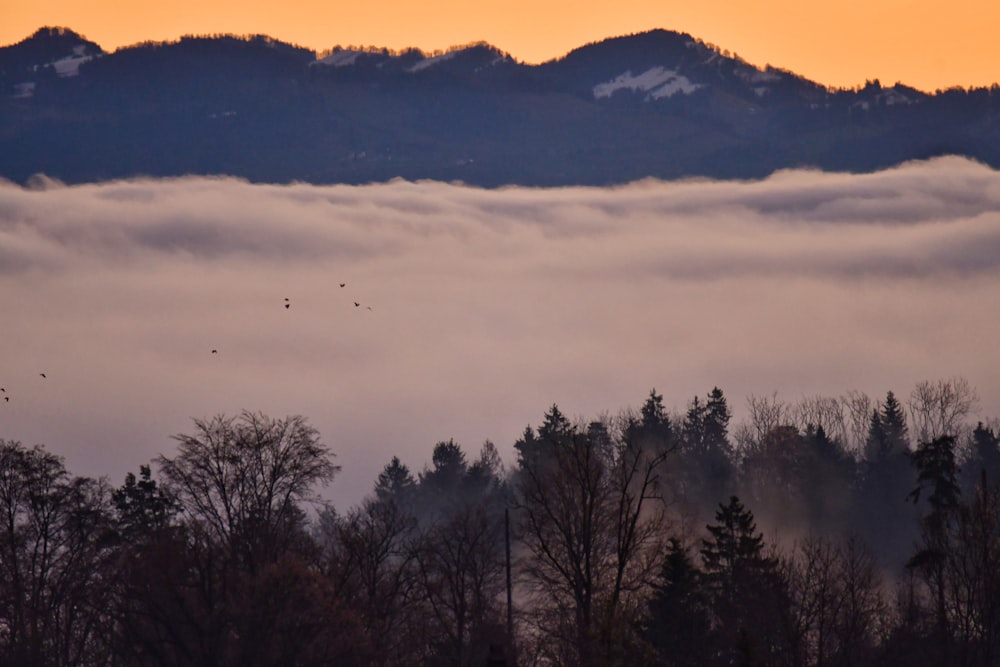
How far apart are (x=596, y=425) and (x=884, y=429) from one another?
26218mm

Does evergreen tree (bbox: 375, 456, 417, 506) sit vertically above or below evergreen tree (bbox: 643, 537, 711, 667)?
above

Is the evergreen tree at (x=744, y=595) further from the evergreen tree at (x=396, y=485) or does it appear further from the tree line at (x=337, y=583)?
the evergreen tree at (x=396, y=485)

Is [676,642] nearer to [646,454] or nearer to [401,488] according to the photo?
[646,454]

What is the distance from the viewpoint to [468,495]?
141 metres

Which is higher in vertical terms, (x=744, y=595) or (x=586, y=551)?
(x=744, y=595)

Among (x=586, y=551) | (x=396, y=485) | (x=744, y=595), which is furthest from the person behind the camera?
(x=396, y=485)

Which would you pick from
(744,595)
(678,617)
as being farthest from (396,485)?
(678,617)

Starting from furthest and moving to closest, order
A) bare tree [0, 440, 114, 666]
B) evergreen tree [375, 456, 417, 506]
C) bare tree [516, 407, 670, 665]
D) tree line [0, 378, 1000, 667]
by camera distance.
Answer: evergreen tree [375, 456, 417, 506], bare tree [0, 440, 114, 666], tree line [0, 378, 1000, 667], bare tree [516, 407, 670, 665]

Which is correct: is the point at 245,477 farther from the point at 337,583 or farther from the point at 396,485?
the point at 396,485

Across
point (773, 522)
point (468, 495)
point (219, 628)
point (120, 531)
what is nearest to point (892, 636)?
point (219, 628)

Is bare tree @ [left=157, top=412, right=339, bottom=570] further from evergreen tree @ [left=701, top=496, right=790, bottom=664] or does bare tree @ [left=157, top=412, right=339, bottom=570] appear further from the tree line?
evergreen tree @ [left=701, top=496, right=790, bottom=664]

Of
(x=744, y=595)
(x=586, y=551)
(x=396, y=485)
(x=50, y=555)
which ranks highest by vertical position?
(x=396, y=485)

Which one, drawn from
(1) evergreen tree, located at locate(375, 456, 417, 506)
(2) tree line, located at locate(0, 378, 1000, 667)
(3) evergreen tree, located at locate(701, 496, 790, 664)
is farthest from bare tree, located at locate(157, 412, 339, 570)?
(1) evergreen tree, located at locate(375, 456, 417, 506)

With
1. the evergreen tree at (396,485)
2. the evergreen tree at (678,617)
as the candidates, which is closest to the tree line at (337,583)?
the evergreen tree at (678,617)
